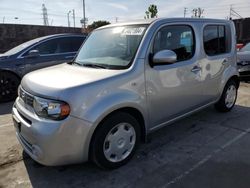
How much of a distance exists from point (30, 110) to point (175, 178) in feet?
6.03

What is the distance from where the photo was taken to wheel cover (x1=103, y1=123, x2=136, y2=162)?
10.3 feet

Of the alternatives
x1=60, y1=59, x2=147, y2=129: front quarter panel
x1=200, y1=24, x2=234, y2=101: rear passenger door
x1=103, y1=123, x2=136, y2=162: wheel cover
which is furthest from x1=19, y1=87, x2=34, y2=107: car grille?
x1=200, y1=24, x2=234, y2=101: rear passenger door

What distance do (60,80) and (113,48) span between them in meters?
0.96

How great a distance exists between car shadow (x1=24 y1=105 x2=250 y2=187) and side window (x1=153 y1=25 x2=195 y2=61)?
1259mm

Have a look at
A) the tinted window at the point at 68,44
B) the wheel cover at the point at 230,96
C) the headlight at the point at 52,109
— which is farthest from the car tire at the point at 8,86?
the wheel cover at the point at 230,96

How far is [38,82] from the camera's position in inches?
123

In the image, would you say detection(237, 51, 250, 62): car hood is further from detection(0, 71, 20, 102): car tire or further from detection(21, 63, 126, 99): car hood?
detection(0, 71, 20, 102): car tire

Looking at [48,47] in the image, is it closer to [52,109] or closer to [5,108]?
[5,108]

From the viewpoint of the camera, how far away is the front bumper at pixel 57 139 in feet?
8.90

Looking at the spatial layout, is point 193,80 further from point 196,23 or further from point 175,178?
point 175,178

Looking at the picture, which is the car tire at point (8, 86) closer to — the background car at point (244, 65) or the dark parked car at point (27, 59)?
the dark parked car at point (27, 59)

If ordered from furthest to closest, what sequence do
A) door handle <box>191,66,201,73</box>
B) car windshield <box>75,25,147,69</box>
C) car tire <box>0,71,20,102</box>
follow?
car tire <box>0,71,20,102</box> → door handle <box>191,66,201,73</box> → car windshield <box>75,25,147,69</box>

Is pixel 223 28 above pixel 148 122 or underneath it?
above

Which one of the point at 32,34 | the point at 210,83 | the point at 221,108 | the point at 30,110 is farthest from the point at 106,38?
the point at 32,34
